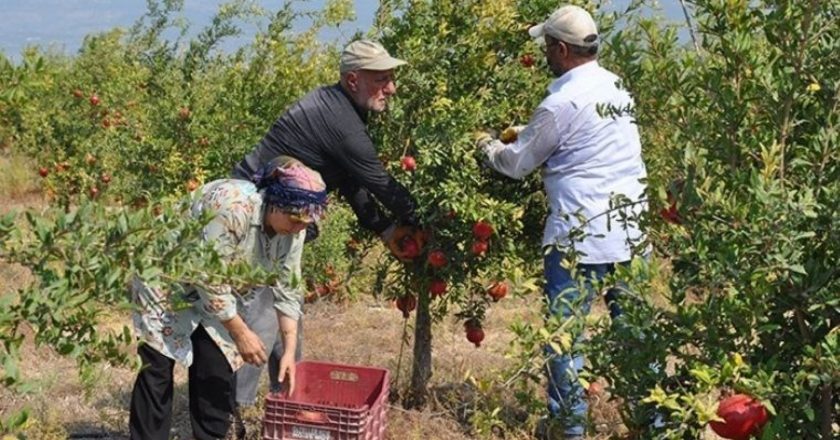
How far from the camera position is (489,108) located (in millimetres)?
4543

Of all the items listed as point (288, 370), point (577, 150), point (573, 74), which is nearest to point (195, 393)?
point (288, 370)

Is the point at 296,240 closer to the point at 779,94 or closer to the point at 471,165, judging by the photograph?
the point at 471,165

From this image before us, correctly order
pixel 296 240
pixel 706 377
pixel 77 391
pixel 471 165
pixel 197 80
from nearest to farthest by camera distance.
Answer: pixel 706 377
pixel 296 240
pixel 471 165
pixel 77 391
pixel 197 80

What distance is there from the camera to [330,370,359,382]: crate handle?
4.60m

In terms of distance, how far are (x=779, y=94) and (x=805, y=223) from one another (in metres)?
0.28

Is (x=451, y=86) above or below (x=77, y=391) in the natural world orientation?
above

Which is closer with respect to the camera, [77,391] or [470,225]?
[470,225]

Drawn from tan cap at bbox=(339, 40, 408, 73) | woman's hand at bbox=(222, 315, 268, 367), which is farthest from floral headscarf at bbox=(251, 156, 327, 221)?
tan cap at bbox=(339, 40, 408, 73)

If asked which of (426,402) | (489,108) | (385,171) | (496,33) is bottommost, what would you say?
(426,402)

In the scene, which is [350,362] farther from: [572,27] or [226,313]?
[572,27]

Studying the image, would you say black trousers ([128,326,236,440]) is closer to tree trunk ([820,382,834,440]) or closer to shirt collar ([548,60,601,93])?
shirt collar ([548,60,601,93])

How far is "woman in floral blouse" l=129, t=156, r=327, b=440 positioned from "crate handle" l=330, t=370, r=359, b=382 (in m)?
0.29

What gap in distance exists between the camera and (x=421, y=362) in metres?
5.24

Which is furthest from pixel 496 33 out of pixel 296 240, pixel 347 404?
pixel 347 404
